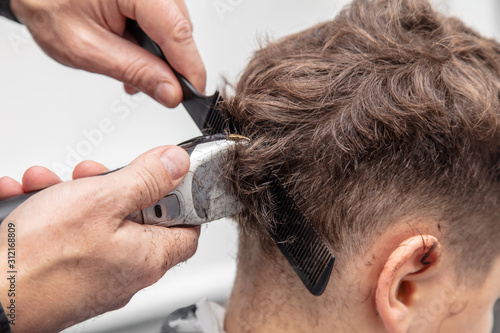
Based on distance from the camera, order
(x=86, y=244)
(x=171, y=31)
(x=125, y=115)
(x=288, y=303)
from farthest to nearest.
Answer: (x=125, y=115) → (x=171, y=31) → (x=288, y=303) → (x=86, y=244)

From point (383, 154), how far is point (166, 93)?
55 centimetres

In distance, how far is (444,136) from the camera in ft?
3.06

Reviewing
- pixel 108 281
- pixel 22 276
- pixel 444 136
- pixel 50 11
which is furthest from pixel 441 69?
pixel 50 11

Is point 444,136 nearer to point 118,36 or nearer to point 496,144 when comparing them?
point 496,144

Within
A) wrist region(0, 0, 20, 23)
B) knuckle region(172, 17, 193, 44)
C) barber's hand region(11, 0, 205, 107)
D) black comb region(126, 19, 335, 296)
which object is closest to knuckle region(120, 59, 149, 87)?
barber's hand region(11, 0, 205, 107)

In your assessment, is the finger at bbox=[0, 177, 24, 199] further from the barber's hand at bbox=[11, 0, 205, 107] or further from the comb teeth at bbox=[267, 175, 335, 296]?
the comb teeth at bbox=[267, 175, 335, 296]

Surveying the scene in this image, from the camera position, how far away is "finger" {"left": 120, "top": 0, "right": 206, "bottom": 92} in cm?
115

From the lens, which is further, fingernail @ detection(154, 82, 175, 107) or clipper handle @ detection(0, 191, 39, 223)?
fingernail @ detection(154, 82, 175, 107)

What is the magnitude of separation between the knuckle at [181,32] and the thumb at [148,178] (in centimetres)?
39

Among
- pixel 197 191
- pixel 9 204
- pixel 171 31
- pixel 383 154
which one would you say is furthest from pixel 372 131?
pixel 9 204

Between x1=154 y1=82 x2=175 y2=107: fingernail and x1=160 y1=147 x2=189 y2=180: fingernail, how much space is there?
12.9 inches

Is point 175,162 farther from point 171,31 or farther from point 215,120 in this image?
point 171,31

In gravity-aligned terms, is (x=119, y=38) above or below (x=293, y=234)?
above

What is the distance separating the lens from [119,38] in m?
1.25
